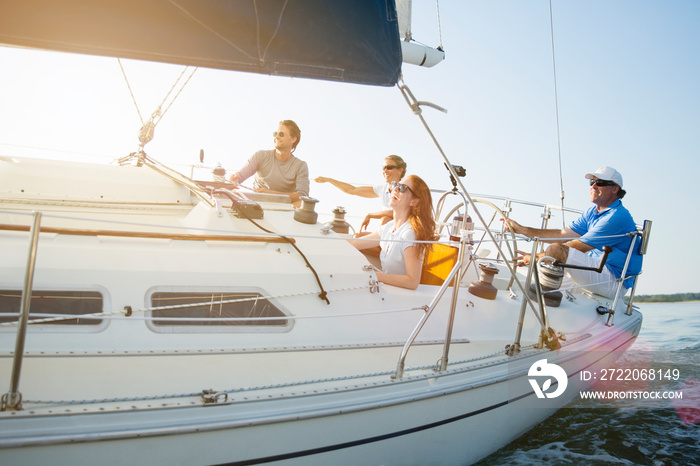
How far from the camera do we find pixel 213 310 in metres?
2.37

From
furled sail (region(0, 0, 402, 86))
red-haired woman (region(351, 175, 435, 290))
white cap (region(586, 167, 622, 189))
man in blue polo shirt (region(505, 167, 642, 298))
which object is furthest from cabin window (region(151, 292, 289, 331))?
white cap (region(586, 167, 622, 189))

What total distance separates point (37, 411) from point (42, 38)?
58.7 inches

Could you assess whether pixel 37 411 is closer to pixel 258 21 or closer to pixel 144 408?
pixel 144 408

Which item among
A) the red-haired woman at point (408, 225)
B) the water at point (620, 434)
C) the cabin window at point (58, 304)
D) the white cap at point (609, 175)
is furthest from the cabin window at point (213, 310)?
the white cap at point (609, 175)

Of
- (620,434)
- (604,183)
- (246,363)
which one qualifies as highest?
(604,183)

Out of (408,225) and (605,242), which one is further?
(605,242)

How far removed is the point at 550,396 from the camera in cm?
337

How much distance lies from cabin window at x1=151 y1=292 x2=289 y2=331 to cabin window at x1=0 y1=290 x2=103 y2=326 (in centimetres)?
26

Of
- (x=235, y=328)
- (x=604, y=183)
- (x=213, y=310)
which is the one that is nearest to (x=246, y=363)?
(x=235, y=328)

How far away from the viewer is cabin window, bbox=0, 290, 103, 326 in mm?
2006

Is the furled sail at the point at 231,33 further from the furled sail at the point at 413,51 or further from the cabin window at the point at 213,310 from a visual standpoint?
the cabin window at the point at 213,310

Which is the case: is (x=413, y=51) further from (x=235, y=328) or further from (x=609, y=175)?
(x=609, y=175)

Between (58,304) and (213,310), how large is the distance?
2.24ft

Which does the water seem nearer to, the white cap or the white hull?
the white hull
